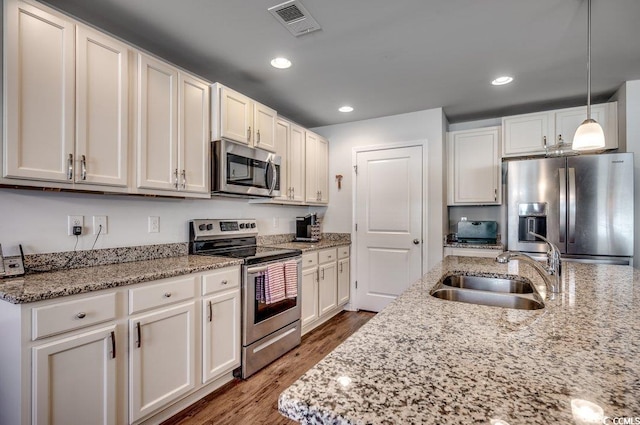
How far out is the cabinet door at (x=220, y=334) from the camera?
2029 millimetres

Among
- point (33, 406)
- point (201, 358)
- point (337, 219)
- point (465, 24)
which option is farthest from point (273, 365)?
point (465, 24)

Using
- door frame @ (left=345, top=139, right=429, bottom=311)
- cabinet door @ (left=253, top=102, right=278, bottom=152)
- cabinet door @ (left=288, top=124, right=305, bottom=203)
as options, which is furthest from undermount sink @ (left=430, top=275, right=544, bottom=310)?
cabinet door @ (left=288, top=124, right=305, bottom=203)

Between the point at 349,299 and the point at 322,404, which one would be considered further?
the point at 349,299

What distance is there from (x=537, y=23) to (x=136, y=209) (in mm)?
2940

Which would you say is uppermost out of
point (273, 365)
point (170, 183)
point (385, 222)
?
point (170, 183)

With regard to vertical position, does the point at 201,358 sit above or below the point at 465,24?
below

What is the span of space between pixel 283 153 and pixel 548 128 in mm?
2785

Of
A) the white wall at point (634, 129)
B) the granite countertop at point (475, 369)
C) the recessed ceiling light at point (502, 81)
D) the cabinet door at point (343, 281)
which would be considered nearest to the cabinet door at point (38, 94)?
the granite countertop at point (475, 369)

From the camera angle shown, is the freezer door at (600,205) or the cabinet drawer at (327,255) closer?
the freezer door at (600,205)

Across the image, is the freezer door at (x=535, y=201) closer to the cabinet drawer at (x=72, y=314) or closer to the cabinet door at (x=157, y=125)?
the cabinet door at (x=157, y=125)

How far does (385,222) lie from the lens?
3.86m

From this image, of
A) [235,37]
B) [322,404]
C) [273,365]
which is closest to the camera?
[322,404]

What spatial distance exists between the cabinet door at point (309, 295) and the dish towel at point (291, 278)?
0.97ft

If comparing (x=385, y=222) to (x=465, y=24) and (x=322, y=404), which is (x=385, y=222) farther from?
(x=322, y=404)
